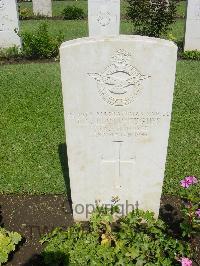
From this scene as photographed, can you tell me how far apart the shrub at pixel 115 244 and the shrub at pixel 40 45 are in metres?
6.73

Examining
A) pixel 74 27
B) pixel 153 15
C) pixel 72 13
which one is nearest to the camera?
pixel 153 15

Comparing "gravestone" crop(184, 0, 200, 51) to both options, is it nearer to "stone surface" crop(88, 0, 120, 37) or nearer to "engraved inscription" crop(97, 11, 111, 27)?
"stone surface" crop(88, 0, 120, 37)

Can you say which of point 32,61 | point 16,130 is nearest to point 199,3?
point 32,61

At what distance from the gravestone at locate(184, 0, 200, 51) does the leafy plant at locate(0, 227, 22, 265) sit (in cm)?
820

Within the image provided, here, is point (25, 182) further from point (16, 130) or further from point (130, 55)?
point (130, 55)

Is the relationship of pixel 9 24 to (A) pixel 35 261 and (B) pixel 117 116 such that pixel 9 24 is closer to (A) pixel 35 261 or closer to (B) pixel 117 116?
(B) pixel 117 116

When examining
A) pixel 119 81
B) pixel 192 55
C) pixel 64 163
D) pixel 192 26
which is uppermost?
pixel 119 81

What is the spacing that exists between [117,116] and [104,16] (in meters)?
7.32

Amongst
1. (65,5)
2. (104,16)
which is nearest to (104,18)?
(104,16)

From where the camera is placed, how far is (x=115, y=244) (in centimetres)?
378

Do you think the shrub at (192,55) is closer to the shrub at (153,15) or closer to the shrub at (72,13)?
the shrub at (153,15)

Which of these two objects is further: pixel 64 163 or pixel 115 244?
pixel 64 163

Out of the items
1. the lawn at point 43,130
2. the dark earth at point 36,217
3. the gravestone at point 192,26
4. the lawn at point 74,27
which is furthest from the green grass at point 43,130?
the lawn at point 74,27

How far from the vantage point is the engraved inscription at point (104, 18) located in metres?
10.2
